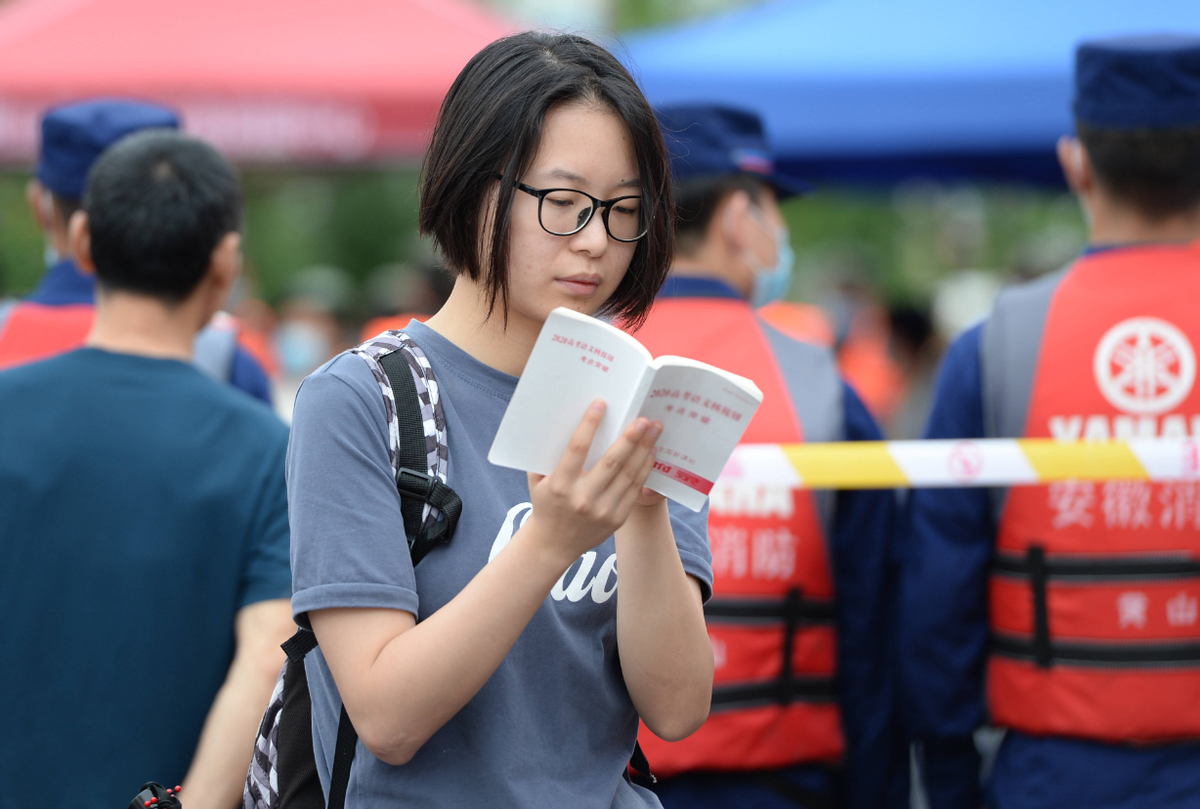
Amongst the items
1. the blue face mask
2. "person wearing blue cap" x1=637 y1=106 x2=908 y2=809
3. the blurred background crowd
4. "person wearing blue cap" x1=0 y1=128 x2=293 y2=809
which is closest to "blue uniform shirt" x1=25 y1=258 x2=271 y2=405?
"person wearing blue cap" x1=0 y1=128 x2=293 y2=809

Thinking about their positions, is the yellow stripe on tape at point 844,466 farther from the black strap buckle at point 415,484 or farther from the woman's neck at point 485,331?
the black strap buckle at point 415,484

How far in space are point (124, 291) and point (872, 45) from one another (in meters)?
5.03

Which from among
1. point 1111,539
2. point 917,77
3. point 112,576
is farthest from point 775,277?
point 917,77

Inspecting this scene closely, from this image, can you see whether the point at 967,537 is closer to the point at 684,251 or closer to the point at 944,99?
the point at 684,251

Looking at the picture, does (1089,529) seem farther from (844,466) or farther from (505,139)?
(505,139)

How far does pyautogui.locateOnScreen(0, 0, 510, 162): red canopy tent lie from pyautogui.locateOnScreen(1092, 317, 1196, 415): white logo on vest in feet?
14.8

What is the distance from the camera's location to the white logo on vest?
2666 millimetres

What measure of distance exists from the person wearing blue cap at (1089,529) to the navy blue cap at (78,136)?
2310 millimetres

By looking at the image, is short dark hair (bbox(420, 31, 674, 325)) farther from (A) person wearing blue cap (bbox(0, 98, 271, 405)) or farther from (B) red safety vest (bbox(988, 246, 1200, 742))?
(A) person wearing blue cap (bbox(0, 98, 271, 405))

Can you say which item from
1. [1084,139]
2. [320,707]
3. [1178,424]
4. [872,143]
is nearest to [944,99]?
[872,143]

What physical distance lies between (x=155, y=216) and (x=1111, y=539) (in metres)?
2.10

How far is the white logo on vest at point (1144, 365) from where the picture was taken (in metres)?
2.67

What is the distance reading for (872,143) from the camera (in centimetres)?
650

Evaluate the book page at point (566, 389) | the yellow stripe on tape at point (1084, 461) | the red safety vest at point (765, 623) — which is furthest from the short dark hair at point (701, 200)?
the book page at point (566, 389)
